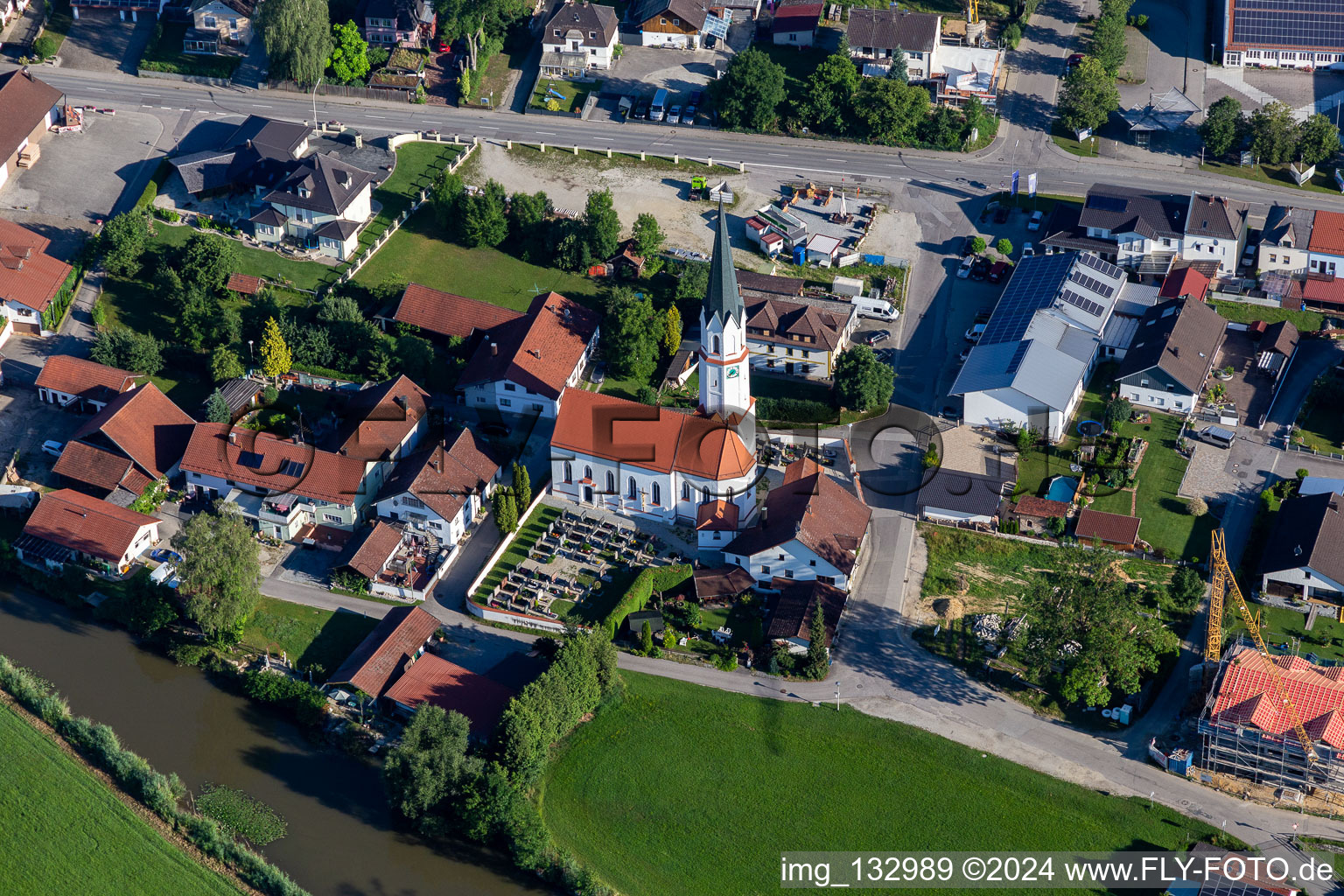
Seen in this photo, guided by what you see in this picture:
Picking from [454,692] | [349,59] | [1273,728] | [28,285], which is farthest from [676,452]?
[349,59]

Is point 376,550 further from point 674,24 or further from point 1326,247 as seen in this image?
point 1326,247

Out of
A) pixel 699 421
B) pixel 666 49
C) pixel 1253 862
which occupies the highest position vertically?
pixel 666 49

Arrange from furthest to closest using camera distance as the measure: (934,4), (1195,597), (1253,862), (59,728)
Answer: (934,4) → (1195,597) → (59,728) → (1253,862)

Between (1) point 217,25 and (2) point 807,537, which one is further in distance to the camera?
(1) point 217,25

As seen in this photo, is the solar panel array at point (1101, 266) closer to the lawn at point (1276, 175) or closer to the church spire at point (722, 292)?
the lawn at point (1276, 175)

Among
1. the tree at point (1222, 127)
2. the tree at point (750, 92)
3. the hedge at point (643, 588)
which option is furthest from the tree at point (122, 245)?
the tree at point (1222, 127)

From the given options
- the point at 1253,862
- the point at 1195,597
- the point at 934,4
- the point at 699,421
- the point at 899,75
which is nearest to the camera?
the point at 1253,862

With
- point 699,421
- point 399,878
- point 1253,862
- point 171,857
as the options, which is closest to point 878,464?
point 699,421

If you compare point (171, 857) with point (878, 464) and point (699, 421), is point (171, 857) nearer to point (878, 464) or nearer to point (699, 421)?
point (699, 421)
